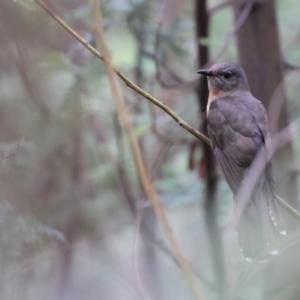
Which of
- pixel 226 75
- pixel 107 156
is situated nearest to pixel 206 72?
pixel 226 75

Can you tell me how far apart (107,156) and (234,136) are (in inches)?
60.2

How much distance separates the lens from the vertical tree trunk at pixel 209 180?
Answer: 11.7 feet

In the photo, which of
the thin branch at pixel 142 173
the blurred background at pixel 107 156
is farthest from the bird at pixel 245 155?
the thin branch at pixel 142 173

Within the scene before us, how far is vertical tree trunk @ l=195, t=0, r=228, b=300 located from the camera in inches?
140

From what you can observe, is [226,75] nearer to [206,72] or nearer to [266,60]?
[266,60]

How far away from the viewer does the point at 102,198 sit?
5020 millimetres

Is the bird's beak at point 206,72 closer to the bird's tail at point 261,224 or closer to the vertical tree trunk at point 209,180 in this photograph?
the vertical tree trunk at point 209,180

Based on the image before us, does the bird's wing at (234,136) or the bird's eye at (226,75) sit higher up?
the bird's eye at (226,75)

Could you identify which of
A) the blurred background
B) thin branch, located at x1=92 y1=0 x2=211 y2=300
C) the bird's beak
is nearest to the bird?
the bird's beak

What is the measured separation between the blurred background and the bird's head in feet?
0.27

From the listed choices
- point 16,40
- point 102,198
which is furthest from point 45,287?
point 16,40

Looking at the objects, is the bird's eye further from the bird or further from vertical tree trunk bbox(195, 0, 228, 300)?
vertical tree trunk bbox(195, 0, 228, 300)

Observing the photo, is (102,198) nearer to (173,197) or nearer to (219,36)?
(173,197)

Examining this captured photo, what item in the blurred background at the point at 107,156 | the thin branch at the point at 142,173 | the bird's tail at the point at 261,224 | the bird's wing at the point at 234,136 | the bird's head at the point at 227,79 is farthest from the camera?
the bird's head at the point at 227,79
